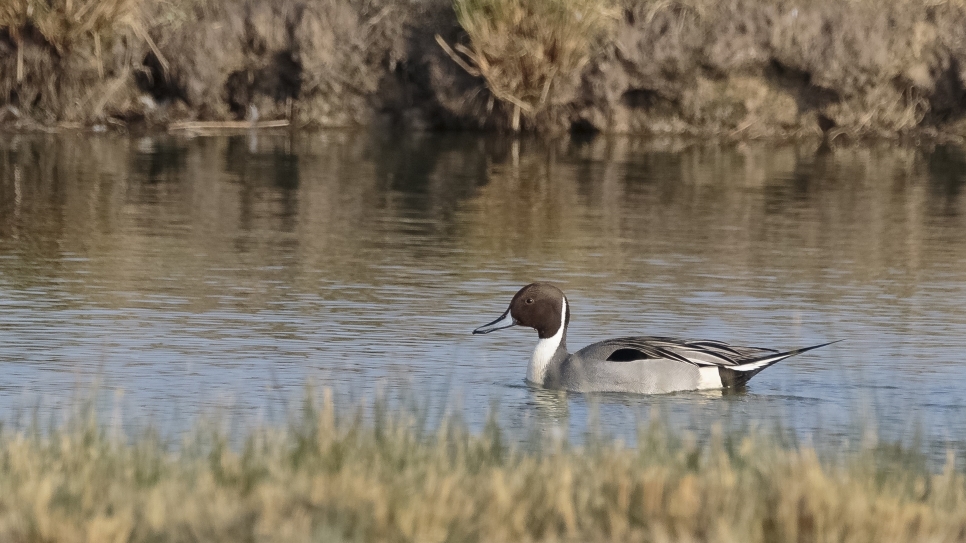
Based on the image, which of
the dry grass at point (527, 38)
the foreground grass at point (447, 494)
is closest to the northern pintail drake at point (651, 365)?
the foreground grass at point (447, 494)

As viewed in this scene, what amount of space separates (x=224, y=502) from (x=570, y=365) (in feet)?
13.5

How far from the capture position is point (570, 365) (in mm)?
8328

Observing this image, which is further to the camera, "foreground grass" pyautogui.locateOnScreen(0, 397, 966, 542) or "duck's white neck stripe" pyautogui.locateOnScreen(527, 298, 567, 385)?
"duck's white neck stripe" pyautogui.locateOnScreen(527, 298, 567, 385)

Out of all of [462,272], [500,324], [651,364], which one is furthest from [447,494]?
[462,272]

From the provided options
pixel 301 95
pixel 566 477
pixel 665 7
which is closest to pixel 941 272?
pixel 566 477

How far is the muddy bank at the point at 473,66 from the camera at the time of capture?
20031mm

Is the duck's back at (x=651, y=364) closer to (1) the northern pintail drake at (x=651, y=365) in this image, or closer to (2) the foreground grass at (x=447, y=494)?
(1) the northern pintail drake at (x=651, y=365)

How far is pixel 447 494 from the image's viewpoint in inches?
175

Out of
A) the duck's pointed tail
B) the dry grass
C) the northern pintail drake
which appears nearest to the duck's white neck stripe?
the northern pintail drake

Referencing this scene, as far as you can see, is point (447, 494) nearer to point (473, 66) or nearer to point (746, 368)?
point (746, 368)

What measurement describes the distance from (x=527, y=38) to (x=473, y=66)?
114cm

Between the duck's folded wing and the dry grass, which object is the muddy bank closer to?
the dry grass

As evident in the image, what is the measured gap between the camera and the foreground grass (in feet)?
13.9

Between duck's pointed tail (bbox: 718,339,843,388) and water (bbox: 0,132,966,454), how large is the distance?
10cm
